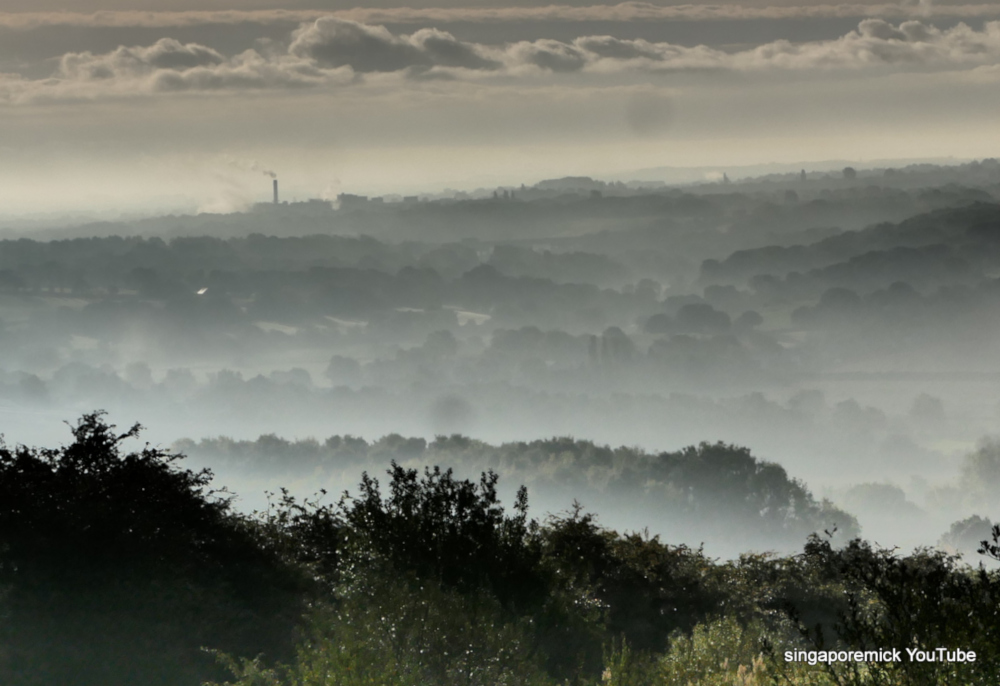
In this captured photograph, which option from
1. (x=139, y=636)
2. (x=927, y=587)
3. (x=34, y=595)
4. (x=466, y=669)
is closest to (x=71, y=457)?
(x=34, y=595)

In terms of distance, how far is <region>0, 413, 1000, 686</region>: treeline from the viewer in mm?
17500

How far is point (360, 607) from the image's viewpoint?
62.7ft

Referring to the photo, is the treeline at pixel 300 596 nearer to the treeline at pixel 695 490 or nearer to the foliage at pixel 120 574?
the foliage at pixel 120 574

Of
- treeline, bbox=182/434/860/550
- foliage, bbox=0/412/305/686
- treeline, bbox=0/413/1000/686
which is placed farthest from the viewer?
treeline, bbox=182/434/860/550

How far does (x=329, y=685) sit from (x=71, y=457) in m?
13.5

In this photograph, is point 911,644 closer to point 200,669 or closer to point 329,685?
point 329,685

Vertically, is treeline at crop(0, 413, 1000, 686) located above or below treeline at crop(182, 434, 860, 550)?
below

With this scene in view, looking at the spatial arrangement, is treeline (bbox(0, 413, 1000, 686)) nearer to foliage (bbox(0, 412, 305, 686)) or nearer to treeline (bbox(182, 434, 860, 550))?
foliage (bbox(0, 412, 305, 686))

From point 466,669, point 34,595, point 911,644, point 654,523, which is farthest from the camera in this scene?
point 654,523

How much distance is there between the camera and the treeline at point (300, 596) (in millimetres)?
17500

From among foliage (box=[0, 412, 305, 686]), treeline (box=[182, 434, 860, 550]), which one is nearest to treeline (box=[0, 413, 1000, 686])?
foliage (box=[0, 412, 305, 686])

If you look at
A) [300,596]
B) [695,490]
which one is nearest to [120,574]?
[300,596]

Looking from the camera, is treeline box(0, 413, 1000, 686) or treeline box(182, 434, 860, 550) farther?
treeline box(182, 434, 860, 550)

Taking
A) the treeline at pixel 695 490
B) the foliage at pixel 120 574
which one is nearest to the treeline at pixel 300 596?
the foliage at pixel 120 574
